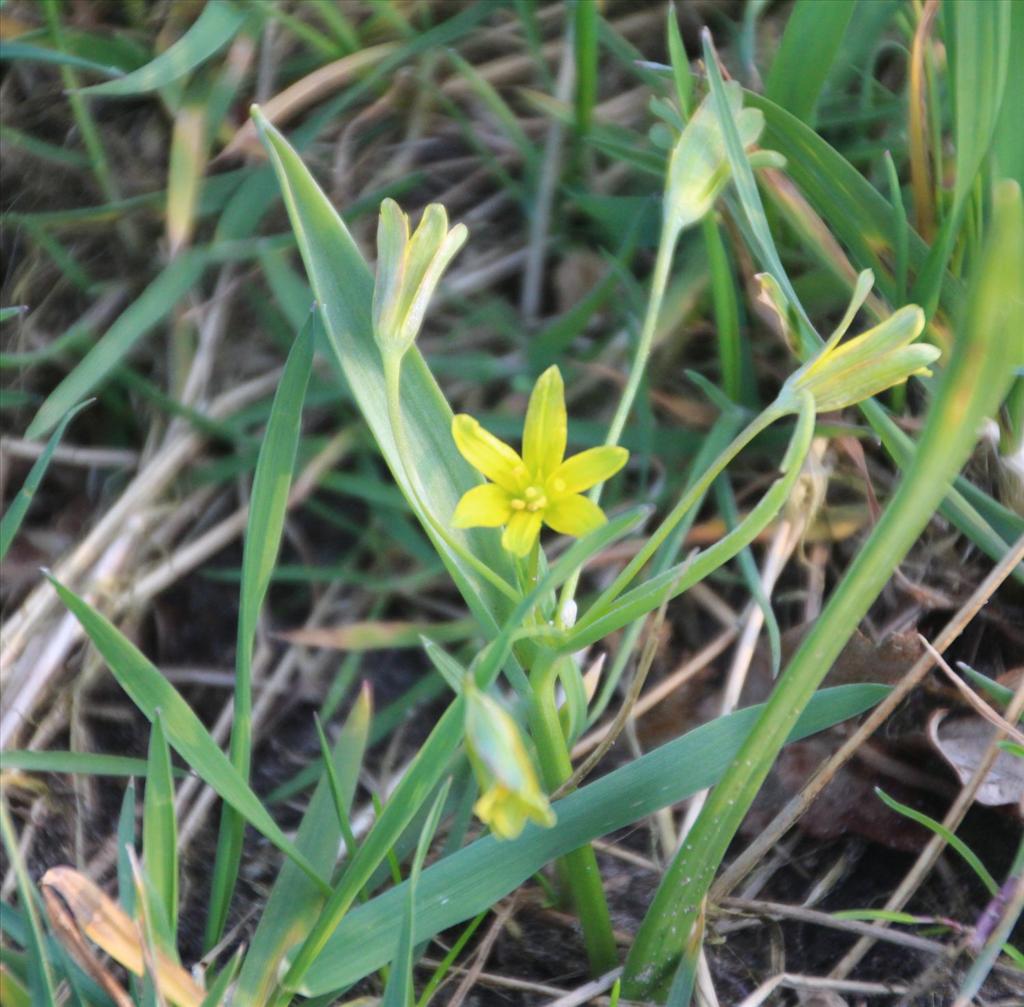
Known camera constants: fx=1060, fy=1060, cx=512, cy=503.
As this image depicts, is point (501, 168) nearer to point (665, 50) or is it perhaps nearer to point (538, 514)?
point (665, 50)

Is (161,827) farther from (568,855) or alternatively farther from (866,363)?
(866,363)

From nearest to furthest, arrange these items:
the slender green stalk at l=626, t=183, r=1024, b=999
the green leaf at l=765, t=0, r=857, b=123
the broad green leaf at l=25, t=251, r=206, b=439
Result: the slender green stalk at l=626, t=183, r=1024, b=999
the green leaf at l=765, t=0, r=857, b=123
the broad green leaf at l=25, t=251, r=206, b=439

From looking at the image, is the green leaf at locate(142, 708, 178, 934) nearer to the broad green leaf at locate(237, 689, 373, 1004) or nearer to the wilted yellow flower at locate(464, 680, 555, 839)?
the broad green leaf at locate(237, 689, 373, 1004)

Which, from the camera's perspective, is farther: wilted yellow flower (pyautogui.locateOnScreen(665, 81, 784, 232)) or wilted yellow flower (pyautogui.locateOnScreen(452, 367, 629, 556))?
wilted yellow flower (pyautogui.locateOnScreen(665, 81, 784, 232))

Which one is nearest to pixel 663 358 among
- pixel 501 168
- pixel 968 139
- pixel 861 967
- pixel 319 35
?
pixel 501 168

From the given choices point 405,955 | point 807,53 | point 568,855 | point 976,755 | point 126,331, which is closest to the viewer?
point 405,955

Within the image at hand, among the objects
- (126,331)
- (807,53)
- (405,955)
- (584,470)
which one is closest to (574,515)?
(584,470)

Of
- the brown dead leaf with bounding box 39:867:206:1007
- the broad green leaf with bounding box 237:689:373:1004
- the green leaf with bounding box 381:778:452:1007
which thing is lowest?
the broad green leaf with bounding box 237:689:373:1004

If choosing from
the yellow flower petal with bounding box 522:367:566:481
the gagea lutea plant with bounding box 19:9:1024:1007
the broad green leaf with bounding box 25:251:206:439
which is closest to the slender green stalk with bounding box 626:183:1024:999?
the gagea lutea plant with bounding box 19:9:1024:1007
